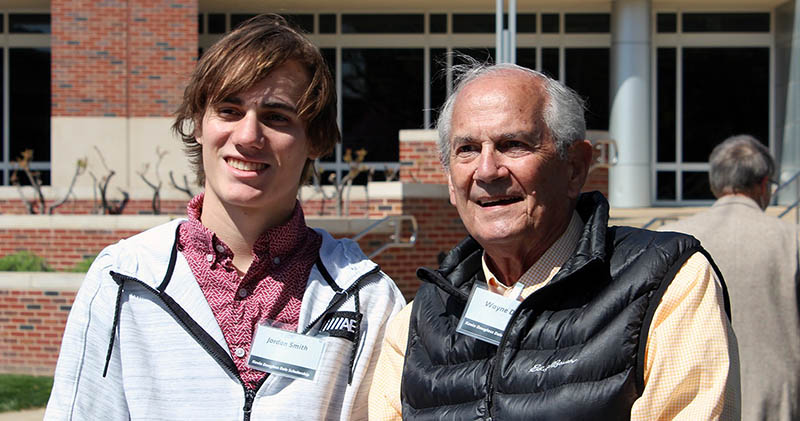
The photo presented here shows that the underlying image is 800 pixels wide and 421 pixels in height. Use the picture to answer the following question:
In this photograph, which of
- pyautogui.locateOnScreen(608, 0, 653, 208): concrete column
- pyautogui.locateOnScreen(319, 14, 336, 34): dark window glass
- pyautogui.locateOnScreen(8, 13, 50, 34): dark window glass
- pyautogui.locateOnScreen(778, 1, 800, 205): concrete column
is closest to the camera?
pyautogui.locateOnScreen(608, 0, 653, 208): concrete column

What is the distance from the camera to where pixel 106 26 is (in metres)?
14.1

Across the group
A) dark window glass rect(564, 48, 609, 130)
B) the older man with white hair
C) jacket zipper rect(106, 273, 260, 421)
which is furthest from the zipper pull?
dark window glass rect(564, 48, 609, 130)

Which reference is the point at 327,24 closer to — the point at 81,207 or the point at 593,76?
the point at 593,76

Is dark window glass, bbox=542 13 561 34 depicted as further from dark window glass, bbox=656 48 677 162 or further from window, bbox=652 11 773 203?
dark window glass, bbox=656 48 677 162

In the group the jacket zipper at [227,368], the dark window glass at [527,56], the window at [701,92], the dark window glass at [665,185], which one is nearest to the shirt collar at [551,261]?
the jacket zipper at [227,368]

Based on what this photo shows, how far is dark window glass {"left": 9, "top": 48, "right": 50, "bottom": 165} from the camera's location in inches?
681

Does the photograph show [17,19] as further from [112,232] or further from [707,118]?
[707,118]

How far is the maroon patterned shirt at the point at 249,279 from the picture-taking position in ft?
7.78

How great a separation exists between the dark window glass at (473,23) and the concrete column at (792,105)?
5771 mm

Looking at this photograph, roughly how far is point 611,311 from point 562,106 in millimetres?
564

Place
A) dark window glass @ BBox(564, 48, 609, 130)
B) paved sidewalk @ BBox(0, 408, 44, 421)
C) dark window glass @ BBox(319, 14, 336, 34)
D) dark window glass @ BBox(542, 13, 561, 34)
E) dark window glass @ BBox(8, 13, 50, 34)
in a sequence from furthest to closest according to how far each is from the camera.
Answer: dark window glass @ BBox(319, 14, 336, 34) < dark window glass @ BBox(542, 13, 561, 34) < dark window glass @ BBox(564, 48, 609, 130) < dark window glass @ BBox(8, 13, 50, 34) < paved sidewalk @ BBox(0, 408, 44, 421)

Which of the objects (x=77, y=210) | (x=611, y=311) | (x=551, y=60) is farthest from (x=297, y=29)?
(x=551, y=60)

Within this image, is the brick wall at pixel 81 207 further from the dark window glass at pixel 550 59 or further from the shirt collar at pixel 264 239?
the shirt collar at pixel 264 239

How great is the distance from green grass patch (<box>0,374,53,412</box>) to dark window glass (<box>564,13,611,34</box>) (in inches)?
499
